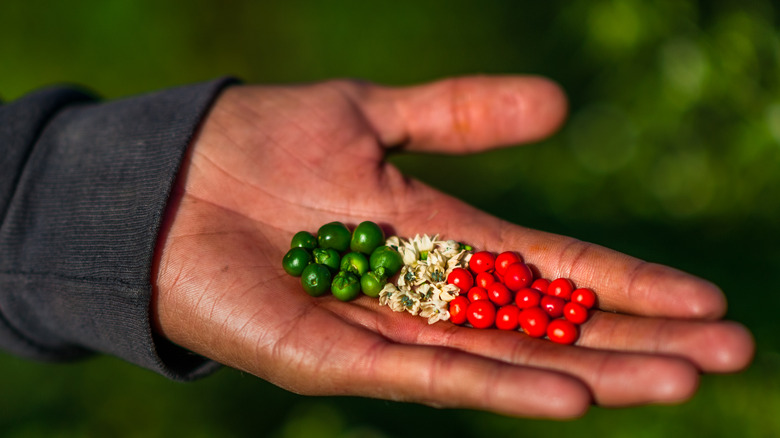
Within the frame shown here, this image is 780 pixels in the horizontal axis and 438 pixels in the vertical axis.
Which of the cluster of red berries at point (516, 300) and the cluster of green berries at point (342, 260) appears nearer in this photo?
the cluster of red berries at point (516, 300)

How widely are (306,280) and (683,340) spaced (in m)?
2.27

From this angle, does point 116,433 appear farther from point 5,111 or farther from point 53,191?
point 5,111

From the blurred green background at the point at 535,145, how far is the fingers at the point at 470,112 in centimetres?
176

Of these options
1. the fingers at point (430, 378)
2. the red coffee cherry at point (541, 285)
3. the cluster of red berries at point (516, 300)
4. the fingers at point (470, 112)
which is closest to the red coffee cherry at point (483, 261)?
the cluster of red berries at point (516, 300)

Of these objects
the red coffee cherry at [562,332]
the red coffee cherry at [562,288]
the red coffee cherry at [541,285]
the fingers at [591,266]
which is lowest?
the red coffee cherry at [562,332]

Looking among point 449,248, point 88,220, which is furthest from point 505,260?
point 88,220

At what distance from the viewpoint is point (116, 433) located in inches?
233

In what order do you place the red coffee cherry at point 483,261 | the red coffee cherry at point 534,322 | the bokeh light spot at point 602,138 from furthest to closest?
the bokeh light spot at point 602,138
the red coffee cherry at point 483,261
the red coffee cherry at point 534,322

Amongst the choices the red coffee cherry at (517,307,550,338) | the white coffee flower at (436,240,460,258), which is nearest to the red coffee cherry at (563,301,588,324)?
the red coffee cherry at (517,307,550,338)

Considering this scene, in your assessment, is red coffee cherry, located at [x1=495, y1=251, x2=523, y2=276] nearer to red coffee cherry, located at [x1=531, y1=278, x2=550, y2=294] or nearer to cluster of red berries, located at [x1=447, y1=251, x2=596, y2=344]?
cluster of red berries, located at [x1=447, y1=251, x2=596, y2=344]

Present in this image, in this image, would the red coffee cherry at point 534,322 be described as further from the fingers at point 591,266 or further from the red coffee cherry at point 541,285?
the fingers at point 591,266

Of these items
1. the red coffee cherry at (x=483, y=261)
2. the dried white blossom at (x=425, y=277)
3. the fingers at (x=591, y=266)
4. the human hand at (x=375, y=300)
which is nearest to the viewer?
the human hand at (x=375, y=300)

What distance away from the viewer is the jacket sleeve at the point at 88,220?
3.97 m

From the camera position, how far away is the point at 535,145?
7.96m
